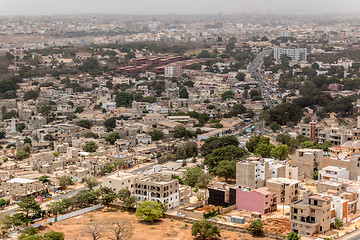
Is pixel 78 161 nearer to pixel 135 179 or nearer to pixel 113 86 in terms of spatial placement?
pixel 135 179

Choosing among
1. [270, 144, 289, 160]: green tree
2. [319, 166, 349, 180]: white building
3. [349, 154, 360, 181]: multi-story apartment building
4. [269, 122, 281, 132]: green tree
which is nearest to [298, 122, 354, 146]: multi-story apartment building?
[269, 122, 281, 132]: green tree

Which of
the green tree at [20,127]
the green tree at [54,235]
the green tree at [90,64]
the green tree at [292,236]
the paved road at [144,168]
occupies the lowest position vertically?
the paved road at [144,168]

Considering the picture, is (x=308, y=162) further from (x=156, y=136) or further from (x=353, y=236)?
(x=156, y=136)

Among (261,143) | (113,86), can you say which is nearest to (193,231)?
(261,143)

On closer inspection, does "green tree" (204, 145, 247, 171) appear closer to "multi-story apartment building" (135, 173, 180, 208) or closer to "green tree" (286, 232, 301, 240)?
"multi-story apartment building" (135, 173, 180, 208)

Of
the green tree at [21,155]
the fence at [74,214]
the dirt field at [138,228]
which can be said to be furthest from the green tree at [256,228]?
the green tree at [21,155]

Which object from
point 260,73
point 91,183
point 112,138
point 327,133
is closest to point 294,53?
point 260,73

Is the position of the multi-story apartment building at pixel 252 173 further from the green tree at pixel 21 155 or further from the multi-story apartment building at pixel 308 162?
the green tree at pixel 21 155
